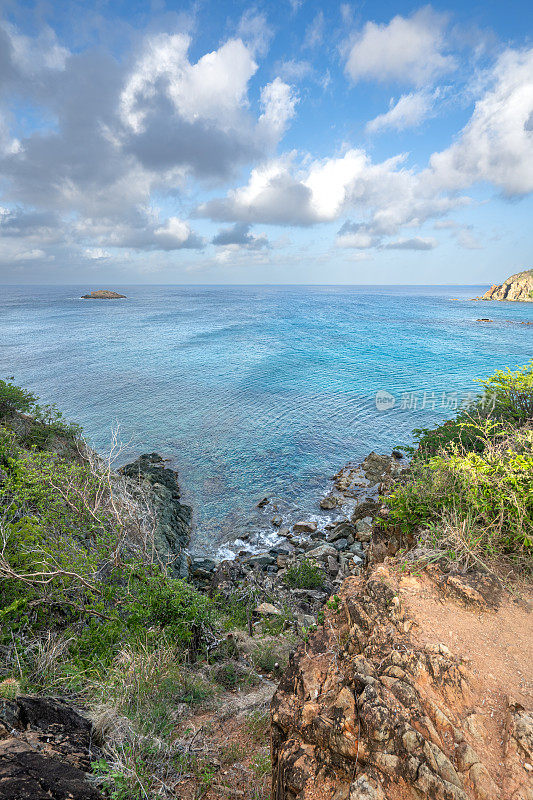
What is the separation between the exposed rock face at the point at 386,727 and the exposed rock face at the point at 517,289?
170313 millimetres

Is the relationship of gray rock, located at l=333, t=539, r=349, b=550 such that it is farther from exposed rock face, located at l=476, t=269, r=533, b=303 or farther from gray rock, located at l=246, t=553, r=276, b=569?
exposed rock face, located at l=476, t=269, r=533, b=303

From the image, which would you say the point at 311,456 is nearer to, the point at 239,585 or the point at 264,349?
the point at 239,585

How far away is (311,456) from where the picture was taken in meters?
24.4

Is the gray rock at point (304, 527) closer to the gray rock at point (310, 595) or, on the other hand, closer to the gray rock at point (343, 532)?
the gray rock at point (343, 532)

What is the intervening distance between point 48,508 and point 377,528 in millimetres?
8655

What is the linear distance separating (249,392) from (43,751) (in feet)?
103

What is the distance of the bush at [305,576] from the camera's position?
13188 millimetres

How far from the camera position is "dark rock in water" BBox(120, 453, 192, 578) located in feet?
49.9

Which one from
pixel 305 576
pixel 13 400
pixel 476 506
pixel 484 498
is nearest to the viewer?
pixel 476 506

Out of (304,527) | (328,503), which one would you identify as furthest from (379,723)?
(328,503)

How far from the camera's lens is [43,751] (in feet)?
14.2

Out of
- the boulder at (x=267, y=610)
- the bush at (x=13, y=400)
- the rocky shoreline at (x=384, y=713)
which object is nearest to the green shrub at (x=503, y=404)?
the rocky shoreline at (x=384, y=713)

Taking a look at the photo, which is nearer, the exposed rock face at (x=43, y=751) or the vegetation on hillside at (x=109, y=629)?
the exposed rock face at (x=43, y=751)

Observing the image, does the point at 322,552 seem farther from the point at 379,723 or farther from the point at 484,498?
the point at 379,723
